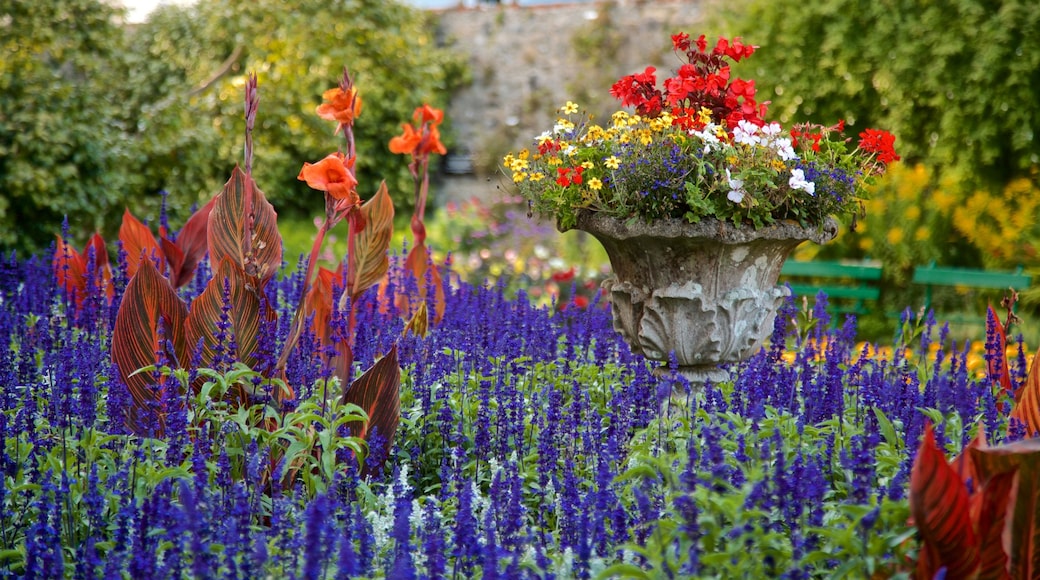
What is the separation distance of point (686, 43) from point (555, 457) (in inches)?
72.7

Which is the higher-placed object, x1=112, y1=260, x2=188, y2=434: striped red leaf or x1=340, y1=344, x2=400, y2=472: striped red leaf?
x1=112, y1=260, x2=188, y2=434: striped red leaf

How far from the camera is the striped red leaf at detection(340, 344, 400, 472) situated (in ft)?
10.3

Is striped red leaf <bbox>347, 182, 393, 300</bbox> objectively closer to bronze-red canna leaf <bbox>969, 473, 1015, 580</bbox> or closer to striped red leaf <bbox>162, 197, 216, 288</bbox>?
striped red leaf <bbox>162, 197, 216, 288</bbox>

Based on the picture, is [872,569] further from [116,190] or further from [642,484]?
[116,190]

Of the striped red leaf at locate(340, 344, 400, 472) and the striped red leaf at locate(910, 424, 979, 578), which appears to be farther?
the striped red leaf at locate(340, 344, 400, 472)

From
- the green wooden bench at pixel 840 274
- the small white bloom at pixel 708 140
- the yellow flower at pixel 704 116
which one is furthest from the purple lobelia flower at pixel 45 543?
the green wooden bench at pixel 840 274

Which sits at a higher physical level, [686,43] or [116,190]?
[686,43]

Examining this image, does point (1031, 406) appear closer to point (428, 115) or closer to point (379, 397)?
point (379, 397)

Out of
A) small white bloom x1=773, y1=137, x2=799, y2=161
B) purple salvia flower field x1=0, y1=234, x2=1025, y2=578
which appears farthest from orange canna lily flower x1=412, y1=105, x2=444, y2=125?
small white bloom x1=773, y1=137, x2=799, y2=161

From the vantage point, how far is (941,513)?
202cm

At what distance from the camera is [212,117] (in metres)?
11.1

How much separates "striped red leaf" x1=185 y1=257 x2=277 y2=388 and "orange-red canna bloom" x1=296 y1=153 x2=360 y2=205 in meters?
0.41

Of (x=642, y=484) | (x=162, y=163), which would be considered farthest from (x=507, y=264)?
(x=642, y=484)

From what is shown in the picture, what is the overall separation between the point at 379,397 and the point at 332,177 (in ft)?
2.30
